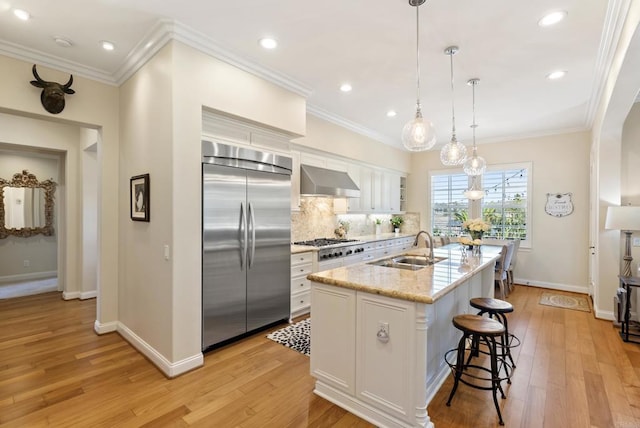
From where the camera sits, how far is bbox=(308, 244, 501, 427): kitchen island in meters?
1.96

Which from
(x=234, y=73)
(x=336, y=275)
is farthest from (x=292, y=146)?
(x=336, y=275)

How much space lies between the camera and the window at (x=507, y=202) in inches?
244

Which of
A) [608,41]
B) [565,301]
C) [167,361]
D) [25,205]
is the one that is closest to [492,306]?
[608,41]

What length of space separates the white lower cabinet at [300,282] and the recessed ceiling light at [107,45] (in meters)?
2.94

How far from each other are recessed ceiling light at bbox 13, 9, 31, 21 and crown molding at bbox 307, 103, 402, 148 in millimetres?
3091

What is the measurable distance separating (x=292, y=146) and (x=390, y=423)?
3568 mm

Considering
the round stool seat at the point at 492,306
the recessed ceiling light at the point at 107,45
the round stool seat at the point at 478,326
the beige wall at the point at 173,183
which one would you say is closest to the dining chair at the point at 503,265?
the round stool seat at the point at 492,306

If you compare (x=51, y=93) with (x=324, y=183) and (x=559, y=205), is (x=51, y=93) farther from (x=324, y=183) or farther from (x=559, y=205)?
(x=559, y=205)

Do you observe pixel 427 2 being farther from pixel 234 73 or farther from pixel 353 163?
pixel 353 163

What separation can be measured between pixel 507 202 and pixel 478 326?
5063 millimetres

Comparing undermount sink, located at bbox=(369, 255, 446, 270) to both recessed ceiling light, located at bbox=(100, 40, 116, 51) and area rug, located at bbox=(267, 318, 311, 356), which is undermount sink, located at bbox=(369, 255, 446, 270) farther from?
recessed ceiling light, located at bbox=(100, 40, 116, 51)

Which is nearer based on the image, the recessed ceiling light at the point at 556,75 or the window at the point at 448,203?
the recessed ceiling light at the point at 556,75

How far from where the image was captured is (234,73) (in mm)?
3184

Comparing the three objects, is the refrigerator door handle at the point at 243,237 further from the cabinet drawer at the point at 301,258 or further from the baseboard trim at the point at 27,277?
the baseboard trim at the point at 27,277
